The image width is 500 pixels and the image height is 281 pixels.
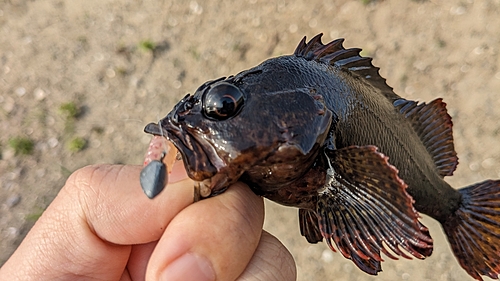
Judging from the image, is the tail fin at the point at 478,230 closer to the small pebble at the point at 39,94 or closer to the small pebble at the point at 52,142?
the small pebble at the point at 52,142

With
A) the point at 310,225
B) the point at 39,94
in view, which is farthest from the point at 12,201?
the point at 310,225

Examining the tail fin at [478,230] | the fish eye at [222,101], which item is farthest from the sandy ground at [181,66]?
the fish eye at [222,101]

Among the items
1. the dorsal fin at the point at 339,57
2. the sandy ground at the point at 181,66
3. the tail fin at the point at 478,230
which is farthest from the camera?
the sandy ground at the point at 181,66

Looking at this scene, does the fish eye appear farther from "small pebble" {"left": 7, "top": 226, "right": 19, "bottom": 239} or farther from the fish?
"small pebble" {"left": 7, "top": 226, "right": 19, "bottom": 239}

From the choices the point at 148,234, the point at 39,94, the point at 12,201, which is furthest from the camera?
the point at 39,94

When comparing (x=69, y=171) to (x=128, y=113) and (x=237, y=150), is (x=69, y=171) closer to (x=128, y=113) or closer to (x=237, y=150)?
(x=128, y=113)

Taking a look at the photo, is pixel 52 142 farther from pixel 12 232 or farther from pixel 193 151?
pixel 193 151

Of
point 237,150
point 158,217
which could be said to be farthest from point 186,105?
point 158,217
